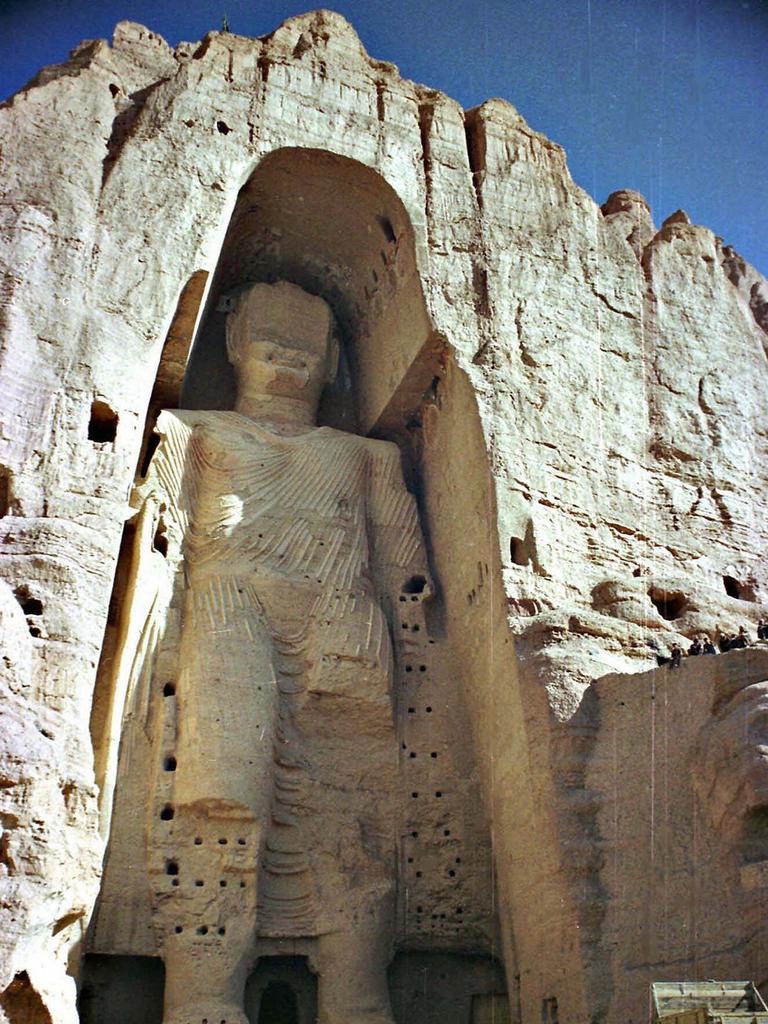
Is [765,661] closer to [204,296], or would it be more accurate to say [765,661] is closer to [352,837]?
[352,837]

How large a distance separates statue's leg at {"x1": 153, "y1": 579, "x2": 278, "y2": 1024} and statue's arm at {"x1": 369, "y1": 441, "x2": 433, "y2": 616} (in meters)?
1.35

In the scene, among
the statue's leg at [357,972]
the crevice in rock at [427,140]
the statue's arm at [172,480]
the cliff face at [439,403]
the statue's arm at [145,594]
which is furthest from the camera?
the crevice in rock at [427,140]

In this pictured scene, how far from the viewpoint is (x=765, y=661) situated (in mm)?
7836

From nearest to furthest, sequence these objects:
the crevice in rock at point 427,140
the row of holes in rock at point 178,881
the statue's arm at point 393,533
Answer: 1. the row of holes in rock at point 178,881
2. the statue's arm at point 393,533
3. the crevice in rock at point 427,140

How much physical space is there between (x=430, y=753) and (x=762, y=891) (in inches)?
108

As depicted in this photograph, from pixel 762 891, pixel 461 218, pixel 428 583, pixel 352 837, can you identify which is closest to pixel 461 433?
pixel 428 583

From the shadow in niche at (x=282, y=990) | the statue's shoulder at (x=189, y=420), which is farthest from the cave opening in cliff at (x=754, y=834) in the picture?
the statue's shoulder at (x=189, y=420)

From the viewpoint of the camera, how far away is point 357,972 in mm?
8367

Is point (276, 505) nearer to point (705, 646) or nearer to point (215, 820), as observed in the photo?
point (215, 820)

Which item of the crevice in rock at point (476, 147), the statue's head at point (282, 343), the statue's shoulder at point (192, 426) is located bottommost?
the statue's shoulder at point (192, 426)

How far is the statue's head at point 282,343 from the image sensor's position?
10.9m

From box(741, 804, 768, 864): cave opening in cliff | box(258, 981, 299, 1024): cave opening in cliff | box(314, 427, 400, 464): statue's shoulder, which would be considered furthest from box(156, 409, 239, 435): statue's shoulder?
box(741, 804, 768, 864): cave opening in cliff

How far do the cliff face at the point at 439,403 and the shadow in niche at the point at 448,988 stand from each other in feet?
0.56

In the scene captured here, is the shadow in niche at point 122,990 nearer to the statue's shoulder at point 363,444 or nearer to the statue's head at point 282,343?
the statue's shoulder at point 363,444
